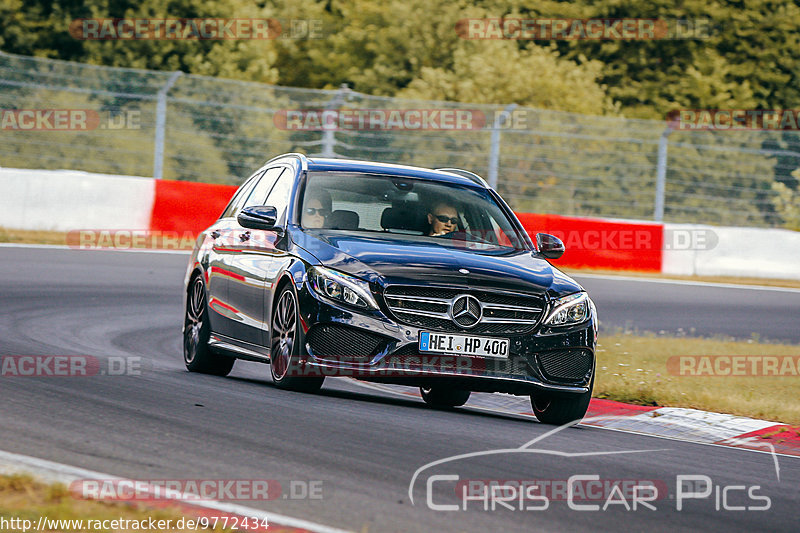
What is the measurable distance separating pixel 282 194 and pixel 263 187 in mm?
768

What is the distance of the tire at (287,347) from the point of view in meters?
8.62

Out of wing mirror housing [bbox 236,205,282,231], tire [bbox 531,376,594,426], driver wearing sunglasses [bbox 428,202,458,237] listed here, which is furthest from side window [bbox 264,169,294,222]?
tire [bbox 531,376,594,426]

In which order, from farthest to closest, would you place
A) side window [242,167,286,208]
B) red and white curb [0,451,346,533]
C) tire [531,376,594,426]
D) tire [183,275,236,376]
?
tire [183,275,236,376], side window [242,167,286,208], tire [531,376,594,426], red and white curb [0,451,346,533]

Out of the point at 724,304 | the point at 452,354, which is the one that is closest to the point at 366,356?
the point at 452,354

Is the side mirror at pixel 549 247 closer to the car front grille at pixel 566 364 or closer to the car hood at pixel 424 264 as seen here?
the car hood at pixel 424 264

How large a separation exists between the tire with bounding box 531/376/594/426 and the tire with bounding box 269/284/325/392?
146cm

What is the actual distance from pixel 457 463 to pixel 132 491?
1.79 metres

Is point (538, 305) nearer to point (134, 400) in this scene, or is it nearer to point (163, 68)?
point (134, 400)

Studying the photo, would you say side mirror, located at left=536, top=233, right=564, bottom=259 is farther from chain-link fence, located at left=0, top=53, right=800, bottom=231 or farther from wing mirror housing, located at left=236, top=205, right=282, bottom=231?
chain-link fence, located at left=0, top=53, right=800, bottom=231

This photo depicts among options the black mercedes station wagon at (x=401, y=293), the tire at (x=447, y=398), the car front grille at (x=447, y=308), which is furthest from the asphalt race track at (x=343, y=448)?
the car front grille at (x=447, y=308)

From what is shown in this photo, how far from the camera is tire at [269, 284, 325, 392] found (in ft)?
28.3

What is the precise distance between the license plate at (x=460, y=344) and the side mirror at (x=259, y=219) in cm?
155

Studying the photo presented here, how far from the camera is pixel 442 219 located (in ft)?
31.9

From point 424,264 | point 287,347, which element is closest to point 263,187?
point 287,347
